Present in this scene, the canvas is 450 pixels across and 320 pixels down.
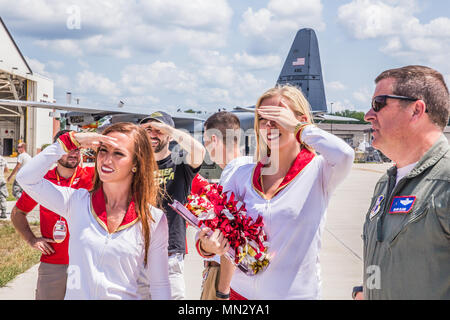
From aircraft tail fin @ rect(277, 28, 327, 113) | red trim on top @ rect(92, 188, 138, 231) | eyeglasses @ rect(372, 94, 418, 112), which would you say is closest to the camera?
eyeglasses @ rect(372, 94, 418, 112)

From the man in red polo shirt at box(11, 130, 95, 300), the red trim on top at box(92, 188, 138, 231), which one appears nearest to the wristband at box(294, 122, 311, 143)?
the red trim on top at box(92, 188, 138, 231)

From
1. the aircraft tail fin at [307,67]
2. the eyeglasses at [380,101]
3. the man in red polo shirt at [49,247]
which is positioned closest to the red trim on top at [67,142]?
the man in red polo shirt at [49,247]

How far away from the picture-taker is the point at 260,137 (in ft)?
8.71

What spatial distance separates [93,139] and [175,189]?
1.26m

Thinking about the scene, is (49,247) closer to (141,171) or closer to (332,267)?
(141,171)

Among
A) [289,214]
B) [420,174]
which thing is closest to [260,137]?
[289,214]

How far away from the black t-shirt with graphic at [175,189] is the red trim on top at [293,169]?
3.92 ft

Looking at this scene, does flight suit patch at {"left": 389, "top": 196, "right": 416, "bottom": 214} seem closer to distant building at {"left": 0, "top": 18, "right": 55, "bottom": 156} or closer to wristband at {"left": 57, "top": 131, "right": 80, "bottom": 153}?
wristband at {"left": 57, "top": 131, "right": 80, "bottom": 153}

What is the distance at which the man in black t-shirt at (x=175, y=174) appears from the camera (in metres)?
3.46

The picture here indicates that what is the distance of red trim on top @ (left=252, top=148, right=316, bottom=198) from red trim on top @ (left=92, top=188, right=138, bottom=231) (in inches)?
29.1

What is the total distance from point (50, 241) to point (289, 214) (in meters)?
2.22

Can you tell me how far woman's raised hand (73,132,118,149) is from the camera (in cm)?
251

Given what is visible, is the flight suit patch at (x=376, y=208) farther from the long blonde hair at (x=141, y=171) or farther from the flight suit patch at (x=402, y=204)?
the long blonde hair at (x=141, y=171)
